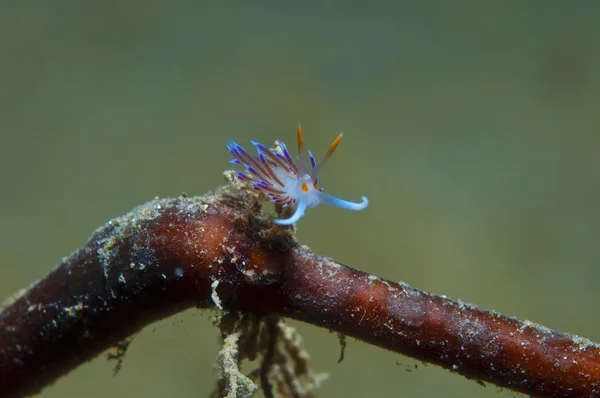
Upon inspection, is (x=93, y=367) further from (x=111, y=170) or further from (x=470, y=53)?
(x=470, y=53)

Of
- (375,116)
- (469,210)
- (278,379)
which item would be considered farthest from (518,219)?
(278,379)

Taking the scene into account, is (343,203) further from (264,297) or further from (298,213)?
(264,297)

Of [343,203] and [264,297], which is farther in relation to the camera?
[264,297]

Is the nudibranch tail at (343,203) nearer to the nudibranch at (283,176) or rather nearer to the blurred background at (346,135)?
the nudibranch at (283,176)

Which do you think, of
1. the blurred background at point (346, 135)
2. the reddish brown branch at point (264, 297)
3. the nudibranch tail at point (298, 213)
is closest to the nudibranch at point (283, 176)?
the nudibranch tail at point (298, 213)

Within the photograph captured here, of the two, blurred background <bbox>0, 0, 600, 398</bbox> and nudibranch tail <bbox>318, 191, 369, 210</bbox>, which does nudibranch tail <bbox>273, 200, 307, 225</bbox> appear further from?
blurred background <bbox>0, 0, 600, 398</bbox>

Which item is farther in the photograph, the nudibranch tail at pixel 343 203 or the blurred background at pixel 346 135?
the blurred background at pixel 346 135

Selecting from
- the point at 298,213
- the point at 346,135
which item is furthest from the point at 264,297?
the point at 346,135
